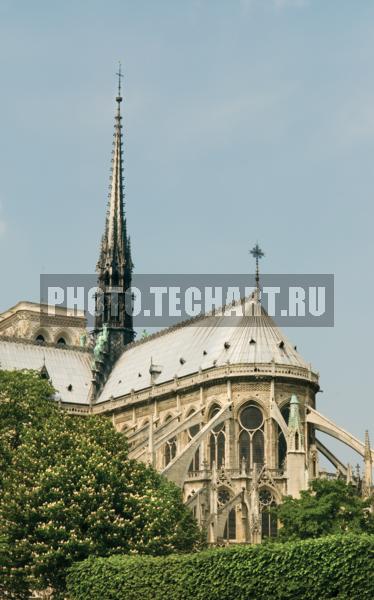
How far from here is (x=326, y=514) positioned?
7344 cm

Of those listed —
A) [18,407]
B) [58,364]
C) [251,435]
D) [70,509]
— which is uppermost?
[58,364]

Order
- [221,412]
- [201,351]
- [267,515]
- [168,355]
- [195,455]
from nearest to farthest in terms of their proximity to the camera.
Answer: [267,515], [221,412], [195,455], [201,351], [168,355]

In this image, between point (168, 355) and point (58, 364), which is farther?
point (58, 364)

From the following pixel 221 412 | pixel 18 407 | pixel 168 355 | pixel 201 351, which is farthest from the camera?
→ pixel 168 355

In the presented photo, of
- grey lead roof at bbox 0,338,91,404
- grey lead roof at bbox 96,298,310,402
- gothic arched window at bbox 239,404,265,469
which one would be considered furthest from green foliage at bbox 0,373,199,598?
grey lead roof at bbox 0,338,91,404

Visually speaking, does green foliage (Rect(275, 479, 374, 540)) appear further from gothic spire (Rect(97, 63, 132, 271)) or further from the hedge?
gothic spire (Rect(97, 63, 132, 271))

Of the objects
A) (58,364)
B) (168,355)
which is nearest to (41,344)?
(58,364)

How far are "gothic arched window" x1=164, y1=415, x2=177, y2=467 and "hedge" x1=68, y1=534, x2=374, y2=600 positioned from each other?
4572 cm

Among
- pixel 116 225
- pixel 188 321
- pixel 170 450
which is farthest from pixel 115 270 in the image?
pixel 170 450

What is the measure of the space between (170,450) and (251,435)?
955 centimetres

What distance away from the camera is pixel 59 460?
64.5 metres

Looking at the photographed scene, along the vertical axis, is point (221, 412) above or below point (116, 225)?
below

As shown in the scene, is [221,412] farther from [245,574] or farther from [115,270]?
[245,574]

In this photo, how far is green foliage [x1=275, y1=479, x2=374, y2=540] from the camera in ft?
238
